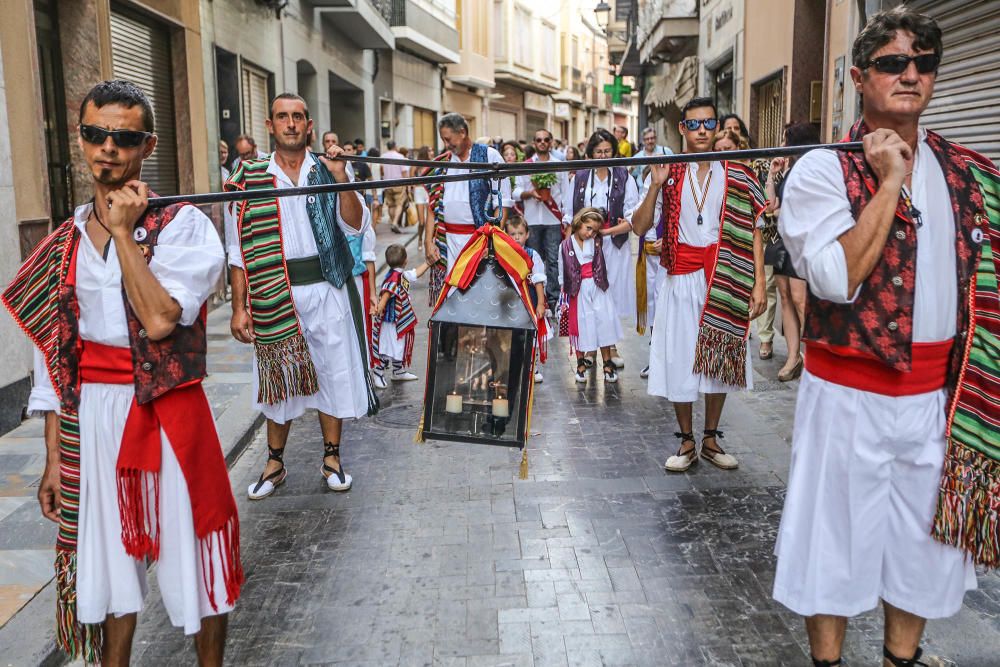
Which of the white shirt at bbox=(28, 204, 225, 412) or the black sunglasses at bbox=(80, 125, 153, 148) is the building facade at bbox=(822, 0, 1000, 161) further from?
the black sunglasses at bbox=(80, 125, 153, 148)

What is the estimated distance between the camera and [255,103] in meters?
16.5

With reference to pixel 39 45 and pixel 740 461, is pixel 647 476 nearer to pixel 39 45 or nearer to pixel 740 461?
pixel 740 461

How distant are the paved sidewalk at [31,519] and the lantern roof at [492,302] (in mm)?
2019

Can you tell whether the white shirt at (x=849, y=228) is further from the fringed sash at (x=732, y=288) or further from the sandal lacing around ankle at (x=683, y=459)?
the sandal lacing around ankle at (x=683, y=459)

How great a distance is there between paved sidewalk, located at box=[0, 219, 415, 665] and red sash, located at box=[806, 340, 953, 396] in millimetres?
2961

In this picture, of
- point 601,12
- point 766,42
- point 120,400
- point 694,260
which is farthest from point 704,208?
point 601,12

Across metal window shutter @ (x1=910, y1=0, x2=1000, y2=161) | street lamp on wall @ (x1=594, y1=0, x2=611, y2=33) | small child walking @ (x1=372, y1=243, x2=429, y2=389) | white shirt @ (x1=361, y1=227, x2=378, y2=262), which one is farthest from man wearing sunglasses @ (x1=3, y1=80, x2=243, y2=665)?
street lamp on wall @ (x1=594, y1=0, x2=611, y2=33)

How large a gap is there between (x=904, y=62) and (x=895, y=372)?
2.81ft

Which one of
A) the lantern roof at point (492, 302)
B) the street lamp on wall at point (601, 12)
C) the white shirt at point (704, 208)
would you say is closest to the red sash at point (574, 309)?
the white shirt at point (704, 208)

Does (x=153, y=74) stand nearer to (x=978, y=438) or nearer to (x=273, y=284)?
(x=273, y=284)

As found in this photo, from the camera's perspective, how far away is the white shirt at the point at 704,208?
18.5 feet

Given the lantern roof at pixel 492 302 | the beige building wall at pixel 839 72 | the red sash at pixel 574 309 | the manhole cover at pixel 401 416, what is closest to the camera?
the lantern roof at pixel 492 302

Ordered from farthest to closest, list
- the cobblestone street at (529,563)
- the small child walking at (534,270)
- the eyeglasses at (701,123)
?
the small child walking at (534,270) < the eyeglasses at (701,123) < the cobblestone street at (529,563)

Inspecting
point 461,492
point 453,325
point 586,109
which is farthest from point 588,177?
point 586,109
